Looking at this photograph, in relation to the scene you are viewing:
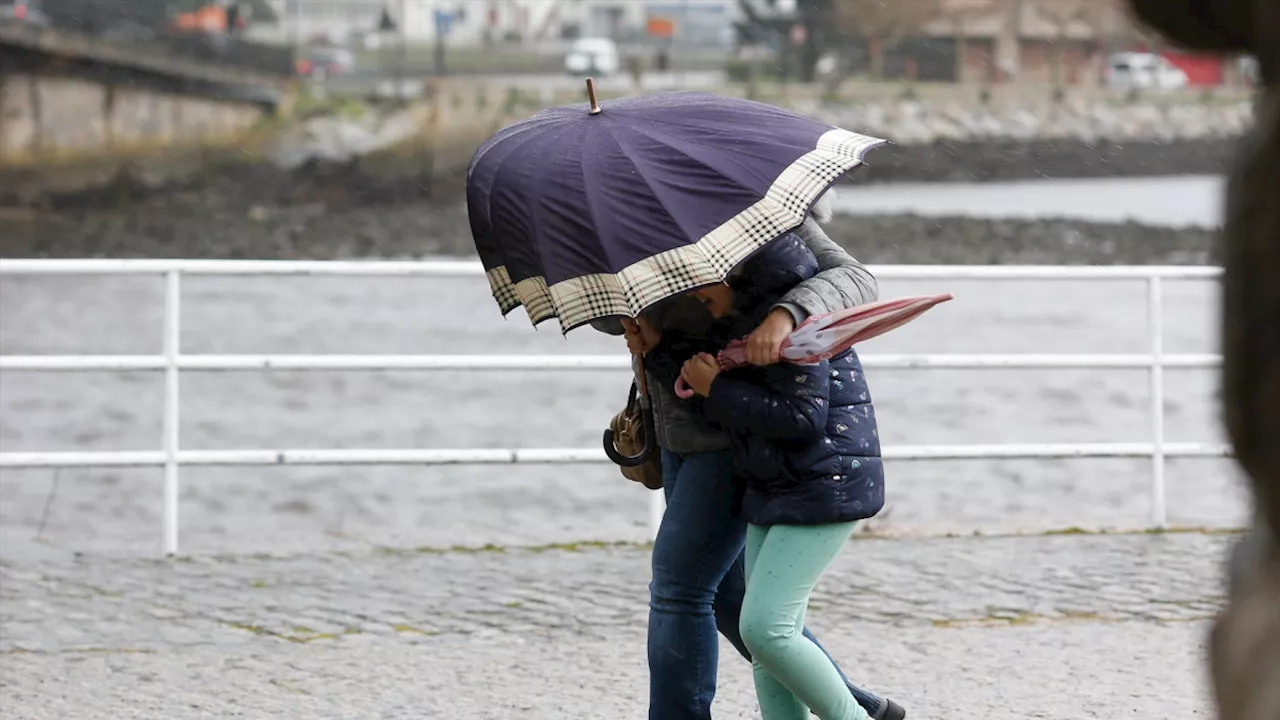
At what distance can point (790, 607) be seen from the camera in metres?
3.52

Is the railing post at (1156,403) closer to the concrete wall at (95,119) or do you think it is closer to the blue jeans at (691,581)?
the blue jeans at (691,581)

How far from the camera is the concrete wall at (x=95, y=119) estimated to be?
2223 inches

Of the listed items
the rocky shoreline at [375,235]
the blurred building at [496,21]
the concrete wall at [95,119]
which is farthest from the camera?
the blurred building at [496,21]

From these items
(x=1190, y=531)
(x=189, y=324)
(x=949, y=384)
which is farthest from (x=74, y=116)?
(x=1190, y=531)

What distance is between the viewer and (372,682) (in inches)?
194

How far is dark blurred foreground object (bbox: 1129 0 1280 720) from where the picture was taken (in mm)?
1234

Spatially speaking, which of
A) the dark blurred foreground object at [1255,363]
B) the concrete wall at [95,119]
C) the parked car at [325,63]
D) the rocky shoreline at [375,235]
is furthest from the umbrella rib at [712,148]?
the parked car at [325,63]

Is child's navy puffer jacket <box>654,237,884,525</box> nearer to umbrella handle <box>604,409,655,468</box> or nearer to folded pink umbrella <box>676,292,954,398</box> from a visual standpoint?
folded pink umbrella <box>676,292,954,398</box>

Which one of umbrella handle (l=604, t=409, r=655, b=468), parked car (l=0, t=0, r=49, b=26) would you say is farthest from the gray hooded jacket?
parked car (l=0, t=0, r=49, b=26)

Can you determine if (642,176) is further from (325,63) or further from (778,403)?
(325,63)

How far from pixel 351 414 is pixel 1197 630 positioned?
24000mm

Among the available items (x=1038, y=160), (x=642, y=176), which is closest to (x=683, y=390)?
(x=642, y=176)

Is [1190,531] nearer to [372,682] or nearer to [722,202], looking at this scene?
[372,682]

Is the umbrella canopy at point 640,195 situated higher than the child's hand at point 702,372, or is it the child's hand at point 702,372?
the umbrella canopy at point 640,195
